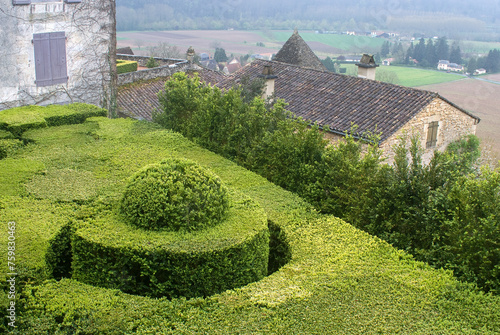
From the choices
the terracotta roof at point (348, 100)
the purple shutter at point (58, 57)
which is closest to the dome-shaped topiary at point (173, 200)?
the purple shutter at point (58, 57)

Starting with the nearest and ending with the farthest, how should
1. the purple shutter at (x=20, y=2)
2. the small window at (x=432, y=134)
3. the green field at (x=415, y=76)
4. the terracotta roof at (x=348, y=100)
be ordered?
the purple shutter at (x=20, y=2), the terracotta roof at (x=348, y=100), the small window at (x=432, y=134), the green field at (x=415, y=76)

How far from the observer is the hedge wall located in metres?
5.14

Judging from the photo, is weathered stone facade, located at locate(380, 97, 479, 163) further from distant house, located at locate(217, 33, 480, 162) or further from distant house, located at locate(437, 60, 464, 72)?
distant house, located at locate(437, 60, 464, 72)

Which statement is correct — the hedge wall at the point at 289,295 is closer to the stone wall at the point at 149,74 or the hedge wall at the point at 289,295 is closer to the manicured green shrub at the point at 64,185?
the manicured green shrub at the point at 64,185

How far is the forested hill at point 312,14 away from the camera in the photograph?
289ft

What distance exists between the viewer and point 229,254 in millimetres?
6020

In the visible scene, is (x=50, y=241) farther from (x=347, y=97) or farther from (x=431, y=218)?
(x=347, y=97)

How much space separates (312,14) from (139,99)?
271 feet

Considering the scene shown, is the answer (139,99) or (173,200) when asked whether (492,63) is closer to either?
(139,99)

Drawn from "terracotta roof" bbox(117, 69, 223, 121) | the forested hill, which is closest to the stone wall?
"terracotta roof" bbox(117, 69, 223, 121)

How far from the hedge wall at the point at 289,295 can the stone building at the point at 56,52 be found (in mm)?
6161

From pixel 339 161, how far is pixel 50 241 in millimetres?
4854

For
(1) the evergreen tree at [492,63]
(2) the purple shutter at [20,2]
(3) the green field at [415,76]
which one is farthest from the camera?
(1) the evergreen tree at [492,63]

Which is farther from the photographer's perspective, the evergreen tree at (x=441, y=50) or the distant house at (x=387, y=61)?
the distant house at (x=387, y=61)
